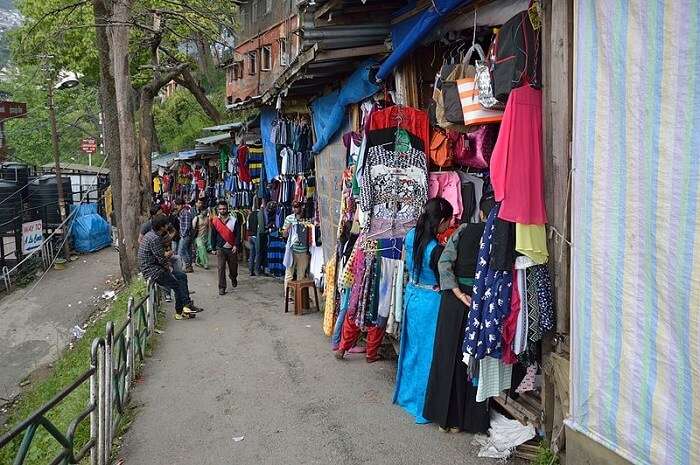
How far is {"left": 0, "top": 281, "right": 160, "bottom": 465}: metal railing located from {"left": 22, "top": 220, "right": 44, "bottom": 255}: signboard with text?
12.0 metres

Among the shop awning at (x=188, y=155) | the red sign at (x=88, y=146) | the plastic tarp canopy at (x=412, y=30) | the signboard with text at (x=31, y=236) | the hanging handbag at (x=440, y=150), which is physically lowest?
the signboard with text at (x=31, y=236)

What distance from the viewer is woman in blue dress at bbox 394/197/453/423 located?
5363 millimetres

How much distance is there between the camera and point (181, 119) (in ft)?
107

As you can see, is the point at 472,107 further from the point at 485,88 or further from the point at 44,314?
the point at 44,314

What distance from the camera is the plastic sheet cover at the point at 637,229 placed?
2826mm

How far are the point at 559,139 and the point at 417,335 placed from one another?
2.28 metres

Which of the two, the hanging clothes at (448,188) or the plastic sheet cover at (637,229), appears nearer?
the plastic sheet cover at (637,229)

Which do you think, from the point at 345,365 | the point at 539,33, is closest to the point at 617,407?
the point at 539,33

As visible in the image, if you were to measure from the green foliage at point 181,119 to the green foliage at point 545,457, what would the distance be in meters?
28.9

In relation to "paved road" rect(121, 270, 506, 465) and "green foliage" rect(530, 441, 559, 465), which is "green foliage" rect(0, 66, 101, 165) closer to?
"paved road" rect(121, 270, 506, 465)

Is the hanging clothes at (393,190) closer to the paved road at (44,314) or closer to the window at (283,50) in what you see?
the paved road at (44,314)

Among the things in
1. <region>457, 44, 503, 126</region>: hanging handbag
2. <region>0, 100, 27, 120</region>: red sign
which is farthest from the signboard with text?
<region>457, 44, 503, 126</region>: hanging handbag

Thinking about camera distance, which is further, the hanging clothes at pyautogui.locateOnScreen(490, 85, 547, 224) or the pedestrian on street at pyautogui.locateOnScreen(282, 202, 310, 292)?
the pedestrian on street at pyautogui.locateOnScreen(282, 202, 310, 292)

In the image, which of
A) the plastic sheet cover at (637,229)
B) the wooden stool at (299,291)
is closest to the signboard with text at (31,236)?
the wooden stool at (299,291)
